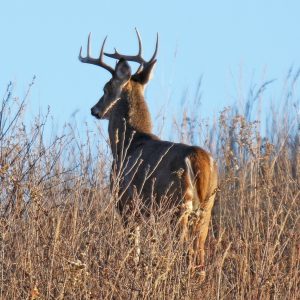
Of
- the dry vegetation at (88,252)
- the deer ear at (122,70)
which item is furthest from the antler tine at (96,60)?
the dry vegetation at (88,252)

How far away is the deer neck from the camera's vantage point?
11445mm

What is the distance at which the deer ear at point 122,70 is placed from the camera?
1159 cm

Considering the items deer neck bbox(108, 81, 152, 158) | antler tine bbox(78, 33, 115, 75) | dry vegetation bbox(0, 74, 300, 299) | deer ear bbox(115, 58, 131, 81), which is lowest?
dry vegetation bbox(0, 74, 300, 299)

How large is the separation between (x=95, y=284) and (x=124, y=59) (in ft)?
17.1

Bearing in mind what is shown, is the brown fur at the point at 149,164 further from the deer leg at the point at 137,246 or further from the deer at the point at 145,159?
the deer leg at the point at 137,246

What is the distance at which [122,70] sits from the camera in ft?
38.1

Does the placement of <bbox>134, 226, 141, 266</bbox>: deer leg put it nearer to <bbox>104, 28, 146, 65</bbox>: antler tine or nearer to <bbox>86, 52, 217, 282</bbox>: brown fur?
<bbox>86, 52, 217, 282</bbox>: brown fur

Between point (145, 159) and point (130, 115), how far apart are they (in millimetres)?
1429

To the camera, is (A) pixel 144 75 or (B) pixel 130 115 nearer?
(B) pixel 130 115

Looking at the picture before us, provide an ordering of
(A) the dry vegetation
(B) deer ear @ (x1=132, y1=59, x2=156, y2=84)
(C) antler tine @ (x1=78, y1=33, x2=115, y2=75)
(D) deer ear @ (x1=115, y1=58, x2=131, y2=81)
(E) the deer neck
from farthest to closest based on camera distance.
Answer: (C) antler tine @ (x1=78, y1=33, x2=115, y2=75) → (B) deer ear @ (x1=132, y1=59, x2=156, y2=84) → (D) deer ear @ (x1=115, y1=58, x2=131, y2=81) → (E) the deer neck → (A) the dry vegetation

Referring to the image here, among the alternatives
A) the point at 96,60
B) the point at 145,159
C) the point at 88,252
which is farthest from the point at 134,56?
the point at 88,252

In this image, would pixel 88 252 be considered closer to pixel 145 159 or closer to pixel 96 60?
pixel 145 159

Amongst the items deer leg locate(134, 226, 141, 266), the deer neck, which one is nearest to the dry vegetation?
deer leg locate(134, 226, 141, 266)

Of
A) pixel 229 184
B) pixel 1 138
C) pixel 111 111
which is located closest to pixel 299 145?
pixel 229 184
